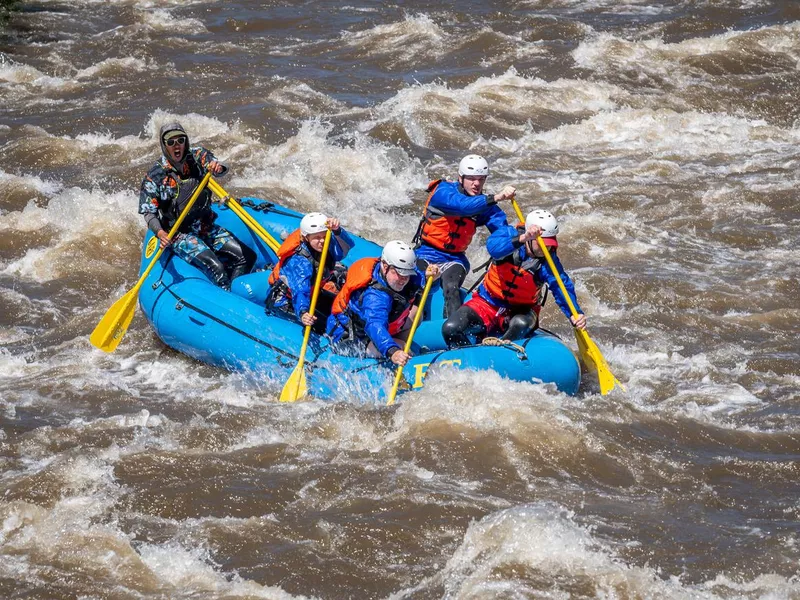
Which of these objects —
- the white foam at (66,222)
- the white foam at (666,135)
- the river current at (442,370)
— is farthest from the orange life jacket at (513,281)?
the white foam at (666,135)

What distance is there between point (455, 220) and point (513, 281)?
989 mm

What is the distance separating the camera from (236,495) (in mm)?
6617

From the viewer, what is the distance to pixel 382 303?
7.61 metres

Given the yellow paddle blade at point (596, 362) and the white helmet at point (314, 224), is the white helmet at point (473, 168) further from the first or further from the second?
the yellow paddle blade at point (596, 362)

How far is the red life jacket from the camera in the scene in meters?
7.70

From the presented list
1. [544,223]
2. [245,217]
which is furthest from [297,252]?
[544,223]

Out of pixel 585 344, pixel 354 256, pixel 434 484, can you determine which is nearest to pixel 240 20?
pixel 354 256

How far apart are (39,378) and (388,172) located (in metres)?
5.50

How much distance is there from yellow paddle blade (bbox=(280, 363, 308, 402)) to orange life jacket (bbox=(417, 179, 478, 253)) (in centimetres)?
159

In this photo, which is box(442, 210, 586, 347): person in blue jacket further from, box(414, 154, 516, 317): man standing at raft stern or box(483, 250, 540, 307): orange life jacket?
box(414, 154, 516, 317): man standing at raft stern

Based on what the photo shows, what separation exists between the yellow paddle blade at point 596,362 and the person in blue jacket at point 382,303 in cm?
121

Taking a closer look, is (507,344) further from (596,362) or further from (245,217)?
(245,217)

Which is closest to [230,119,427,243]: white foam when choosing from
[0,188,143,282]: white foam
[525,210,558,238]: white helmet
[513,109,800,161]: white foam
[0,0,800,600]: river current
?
[0,0,800,600]: river current

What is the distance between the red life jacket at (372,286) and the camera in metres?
7.70
